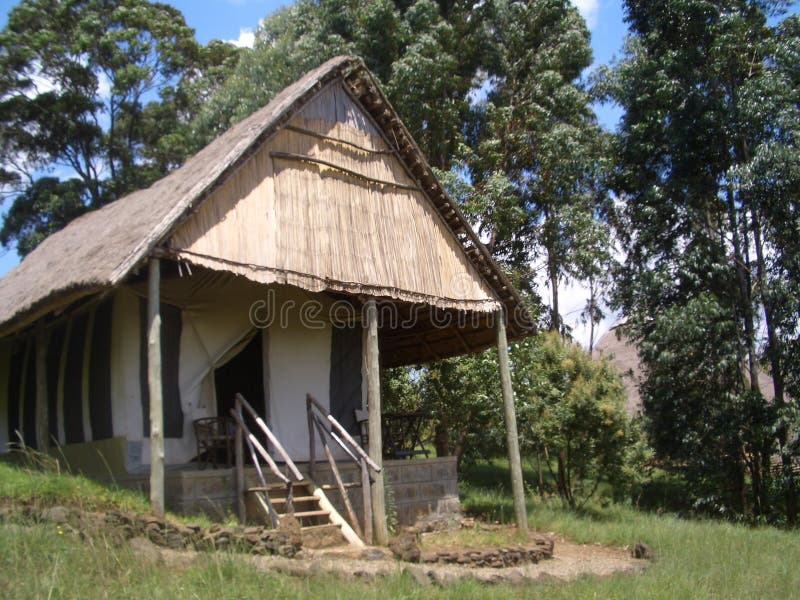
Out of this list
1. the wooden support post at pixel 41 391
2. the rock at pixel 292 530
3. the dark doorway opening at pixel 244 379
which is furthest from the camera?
the dark doorway opening at pixel 244 379

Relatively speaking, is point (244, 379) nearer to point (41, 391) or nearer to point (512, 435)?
point (41, 391)

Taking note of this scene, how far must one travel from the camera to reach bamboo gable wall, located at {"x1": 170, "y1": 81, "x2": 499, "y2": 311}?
8.24 m

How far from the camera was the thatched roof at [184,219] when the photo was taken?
7.43 m

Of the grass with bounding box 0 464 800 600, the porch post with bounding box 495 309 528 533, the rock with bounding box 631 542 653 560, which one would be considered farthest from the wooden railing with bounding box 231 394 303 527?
the rock with bounding box 631 542 653 560

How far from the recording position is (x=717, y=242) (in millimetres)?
15898

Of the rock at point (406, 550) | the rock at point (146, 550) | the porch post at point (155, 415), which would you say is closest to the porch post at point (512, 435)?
the rock at point (406, 550)

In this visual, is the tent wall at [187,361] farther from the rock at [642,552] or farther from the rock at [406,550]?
the rock at [642,552]

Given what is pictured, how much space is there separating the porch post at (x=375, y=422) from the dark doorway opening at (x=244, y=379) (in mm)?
2345

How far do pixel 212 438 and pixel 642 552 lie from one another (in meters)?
5.28

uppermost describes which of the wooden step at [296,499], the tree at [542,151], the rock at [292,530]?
the tree at [542,151]

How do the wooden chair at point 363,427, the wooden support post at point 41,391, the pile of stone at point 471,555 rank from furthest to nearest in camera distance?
the wooden chair at point 363,427
the wooden support post at point 41,391
the pile of stone at point 471,555

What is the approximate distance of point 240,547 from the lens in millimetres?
6762

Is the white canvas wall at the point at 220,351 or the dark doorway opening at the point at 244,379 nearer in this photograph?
the white canvas wall at the point at 220,351

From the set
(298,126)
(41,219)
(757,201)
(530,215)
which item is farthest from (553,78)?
(41,219)
